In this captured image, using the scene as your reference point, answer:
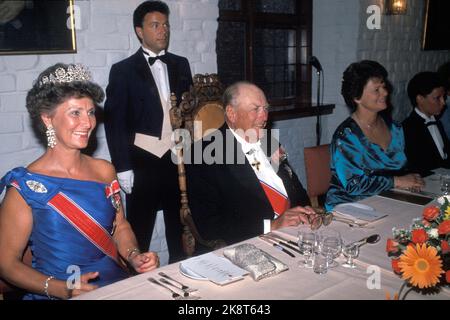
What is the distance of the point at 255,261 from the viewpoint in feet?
5.13

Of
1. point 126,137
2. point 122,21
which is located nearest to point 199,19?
point 122,21

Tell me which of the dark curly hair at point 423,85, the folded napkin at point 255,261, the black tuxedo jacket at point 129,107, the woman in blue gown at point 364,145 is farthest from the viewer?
the dark curly hair at point 423,85

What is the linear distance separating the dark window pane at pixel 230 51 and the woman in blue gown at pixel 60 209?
228 centimetres

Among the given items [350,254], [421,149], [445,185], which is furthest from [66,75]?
[421,149]

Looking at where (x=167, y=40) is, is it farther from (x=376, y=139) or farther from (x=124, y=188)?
(x=376, y=139)

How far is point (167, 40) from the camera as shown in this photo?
307 centimetres

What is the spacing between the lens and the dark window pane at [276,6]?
14.2 ft

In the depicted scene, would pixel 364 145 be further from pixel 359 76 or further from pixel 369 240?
pixel 369 240

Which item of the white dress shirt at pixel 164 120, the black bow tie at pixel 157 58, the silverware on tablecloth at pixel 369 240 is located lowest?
the silverware on tablecloth at pixel 369 240

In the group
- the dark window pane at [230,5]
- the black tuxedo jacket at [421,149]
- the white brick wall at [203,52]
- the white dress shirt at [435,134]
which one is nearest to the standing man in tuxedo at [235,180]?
the white brick wall at [203,52]

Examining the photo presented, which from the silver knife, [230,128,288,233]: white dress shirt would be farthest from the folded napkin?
[230,128,288,233]: white dress shirt

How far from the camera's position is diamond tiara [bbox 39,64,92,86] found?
73.7 inches

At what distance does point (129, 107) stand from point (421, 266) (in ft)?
6.95

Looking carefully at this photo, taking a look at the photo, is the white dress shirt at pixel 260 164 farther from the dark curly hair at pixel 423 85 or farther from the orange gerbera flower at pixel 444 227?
the dark curly hair at pixel 423 85
